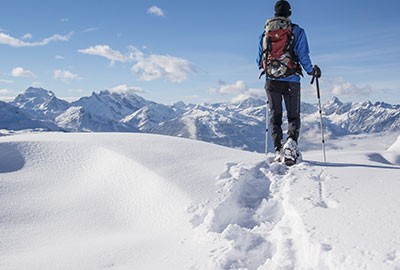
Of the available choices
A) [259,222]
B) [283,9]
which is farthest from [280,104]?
[259,222]

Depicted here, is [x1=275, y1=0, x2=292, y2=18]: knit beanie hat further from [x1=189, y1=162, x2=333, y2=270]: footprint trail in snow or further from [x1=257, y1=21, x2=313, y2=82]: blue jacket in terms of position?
[x1=189, y1=162, x2=333, y2=270]: footprint trail in snow

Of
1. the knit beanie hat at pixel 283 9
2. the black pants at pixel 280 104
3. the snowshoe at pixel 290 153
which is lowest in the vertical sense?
the snowshoe at pixel 290 153

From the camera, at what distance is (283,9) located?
7.37 m

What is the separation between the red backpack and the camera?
7297 mm

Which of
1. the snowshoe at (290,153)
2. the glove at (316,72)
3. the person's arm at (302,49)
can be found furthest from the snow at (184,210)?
the person's arm at (302,49)

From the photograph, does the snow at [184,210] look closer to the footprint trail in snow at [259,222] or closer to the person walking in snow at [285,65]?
the footprint trail in snow at [259,222]

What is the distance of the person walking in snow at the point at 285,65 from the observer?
7.32m

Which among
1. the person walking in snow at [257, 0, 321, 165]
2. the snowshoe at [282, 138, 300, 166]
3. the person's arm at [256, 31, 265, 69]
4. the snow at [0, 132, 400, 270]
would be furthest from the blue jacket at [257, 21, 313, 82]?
the snow at [0, 132, 400, 270]

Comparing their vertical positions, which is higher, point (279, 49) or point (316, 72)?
point (279, 49)

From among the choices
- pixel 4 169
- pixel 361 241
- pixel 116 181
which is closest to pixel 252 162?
pixel 116 181

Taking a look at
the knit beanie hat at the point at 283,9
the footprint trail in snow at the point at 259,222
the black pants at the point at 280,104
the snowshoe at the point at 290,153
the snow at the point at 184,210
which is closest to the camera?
the footprint trail in snow at the point at 259,222

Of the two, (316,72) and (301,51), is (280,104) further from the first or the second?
(301,51)

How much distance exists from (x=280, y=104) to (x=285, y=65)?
0.95 meters

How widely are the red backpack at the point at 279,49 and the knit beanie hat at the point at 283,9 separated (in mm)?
161
